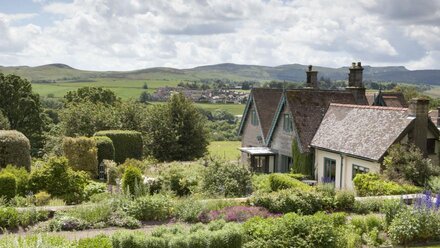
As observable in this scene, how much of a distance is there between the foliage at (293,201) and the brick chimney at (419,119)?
9.75 m

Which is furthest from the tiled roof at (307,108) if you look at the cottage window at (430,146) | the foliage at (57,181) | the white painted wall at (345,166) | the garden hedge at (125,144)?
the foliage at (57,181)

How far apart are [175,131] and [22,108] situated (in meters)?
16.2

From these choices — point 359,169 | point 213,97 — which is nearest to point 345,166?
point 359,169

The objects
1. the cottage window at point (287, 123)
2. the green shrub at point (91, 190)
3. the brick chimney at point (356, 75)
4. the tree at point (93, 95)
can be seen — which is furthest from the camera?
the tree at point (93, 95)

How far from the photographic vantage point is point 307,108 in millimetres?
31891

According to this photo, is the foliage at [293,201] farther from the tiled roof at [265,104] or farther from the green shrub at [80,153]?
the tiled roof at [265,104]

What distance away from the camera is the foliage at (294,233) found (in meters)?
11.8

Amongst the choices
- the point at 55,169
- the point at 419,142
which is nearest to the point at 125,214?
the point at 55,169

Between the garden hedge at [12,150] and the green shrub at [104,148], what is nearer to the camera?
the garden hedge at [12,150]

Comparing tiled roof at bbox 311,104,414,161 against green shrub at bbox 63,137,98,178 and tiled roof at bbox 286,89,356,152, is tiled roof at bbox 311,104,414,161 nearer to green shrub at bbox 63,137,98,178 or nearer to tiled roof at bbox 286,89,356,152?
tiled roof at bbox 286,89,356,152

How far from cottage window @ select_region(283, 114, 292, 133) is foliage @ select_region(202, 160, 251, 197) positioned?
33.9 ft

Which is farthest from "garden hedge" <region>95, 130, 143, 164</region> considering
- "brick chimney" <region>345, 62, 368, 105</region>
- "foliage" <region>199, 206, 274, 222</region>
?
"foliage" <region>199, 206, 274, 222</region>

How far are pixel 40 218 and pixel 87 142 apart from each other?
16416 millimetres

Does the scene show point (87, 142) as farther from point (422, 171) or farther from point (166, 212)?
point (422, 171)
